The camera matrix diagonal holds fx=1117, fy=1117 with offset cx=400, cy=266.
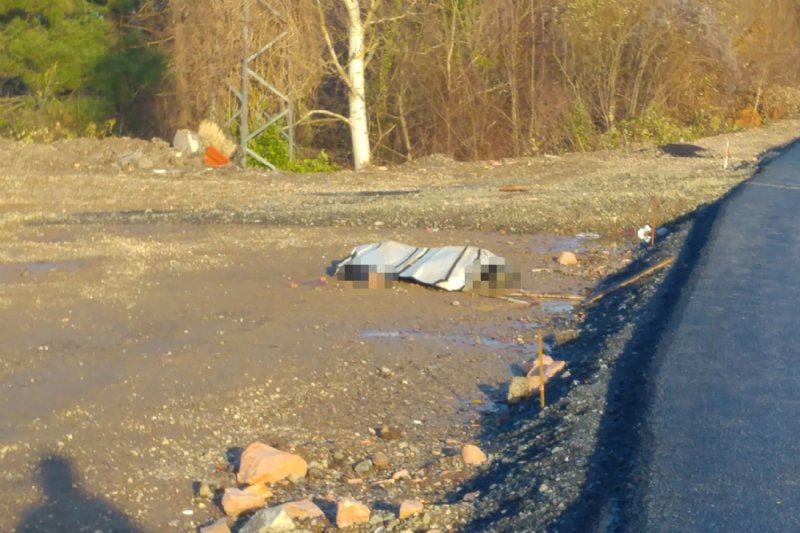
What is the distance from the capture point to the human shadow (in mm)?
6297

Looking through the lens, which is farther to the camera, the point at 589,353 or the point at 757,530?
the point at 589,353

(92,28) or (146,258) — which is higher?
(92,28)

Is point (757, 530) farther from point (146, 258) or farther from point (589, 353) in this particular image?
point (146, 258)

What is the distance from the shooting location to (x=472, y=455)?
747cm

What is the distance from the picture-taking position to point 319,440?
7906 millimetres

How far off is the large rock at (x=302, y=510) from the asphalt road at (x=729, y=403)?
187cm

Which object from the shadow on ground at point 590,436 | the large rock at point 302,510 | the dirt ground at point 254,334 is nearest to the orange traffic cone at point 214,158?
the dirt ground at point 254,334

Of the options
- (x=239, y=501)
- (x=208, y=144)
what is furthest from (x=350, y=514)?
(x=208, y=144)

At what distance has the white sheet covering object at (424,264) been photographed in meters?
12.6

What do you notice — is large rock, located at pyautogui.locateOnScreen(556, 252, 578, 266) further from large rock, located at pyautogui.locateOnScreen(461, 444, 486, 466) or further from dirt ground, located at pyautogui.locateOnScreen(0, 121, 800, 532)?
large rock, located at pyautogui.locateOnScreen(461, 444, 486, 466)


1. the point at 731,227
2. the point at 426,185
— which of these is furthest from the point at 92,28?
the point at 731,227

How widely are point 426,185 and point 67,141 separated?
33.9 feet

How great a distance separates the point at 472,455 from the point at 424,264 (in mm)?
5489

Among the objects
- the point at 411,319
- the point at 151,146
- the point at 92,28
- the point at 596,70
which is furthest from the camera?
the point at 92,28
